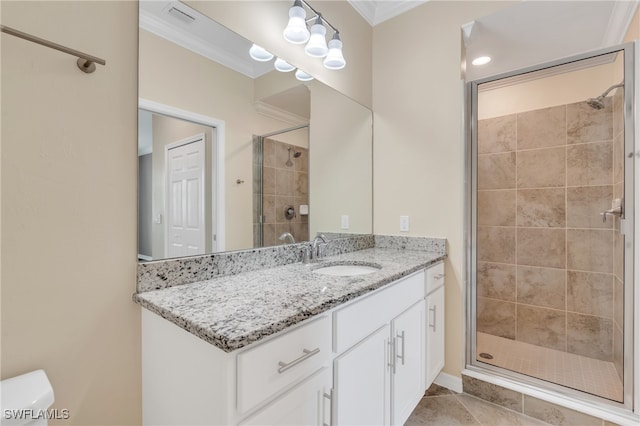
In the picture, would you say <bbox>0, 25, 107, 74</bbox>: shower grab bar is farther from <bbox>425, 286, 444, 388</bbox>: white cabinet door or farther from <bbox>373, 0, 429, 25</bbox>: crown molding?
<bbox>373, 0, 429, 25</bbox>: crown molding

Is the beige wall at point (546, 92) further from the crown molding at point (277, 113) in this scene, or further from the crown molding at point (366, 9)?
the crown molding at point (277, 113)

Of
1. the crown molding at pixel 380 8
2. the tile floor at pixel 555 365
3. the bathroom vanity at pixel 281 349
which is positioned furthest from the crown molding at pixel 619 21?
Answer: the tile floor at pixel 555 365

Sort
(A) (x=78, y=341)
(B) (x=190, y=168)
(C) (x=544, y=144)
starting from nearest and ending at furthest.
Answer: (A) (x=78, y=341) < (B) (x=190, y=168) < (C) (x=544, y=144)

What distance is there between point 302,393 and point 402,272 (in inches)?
28.4

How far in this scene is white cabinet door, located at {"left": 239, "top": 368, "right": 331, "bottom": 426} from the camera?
765mm

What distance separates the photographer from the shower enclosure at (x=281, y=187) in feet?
4.87

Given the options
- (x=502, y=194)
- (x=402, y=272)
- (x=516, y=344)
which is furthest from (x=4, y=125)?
(x=516, y=344)

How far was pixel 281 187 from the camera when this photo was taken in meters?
1.63

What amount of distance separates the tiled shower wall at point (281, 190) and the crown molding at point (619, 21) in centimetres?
196

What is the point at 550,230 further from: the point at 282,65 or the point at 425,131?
the point at 282,65

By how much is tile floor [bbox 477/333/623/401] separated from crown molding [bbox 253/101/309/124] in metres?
2.12

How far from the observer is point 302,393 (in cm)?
87

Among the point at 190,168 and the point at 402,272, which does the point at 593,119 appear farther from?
the point at 190,168

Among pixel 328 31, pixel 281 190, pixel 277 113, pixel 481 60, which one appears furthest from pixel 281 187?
pixel 481 60
